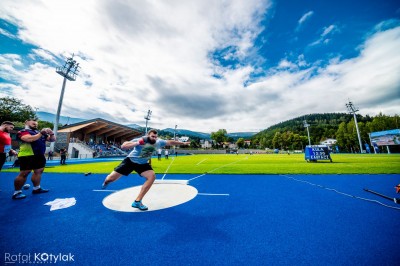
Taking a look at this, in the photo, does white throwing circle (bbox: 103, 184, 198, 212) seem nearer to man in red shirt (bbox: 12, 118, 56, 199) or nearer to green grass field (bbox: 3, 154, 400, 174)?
man in red shirt (bbox: 12, 118, 56, 199)

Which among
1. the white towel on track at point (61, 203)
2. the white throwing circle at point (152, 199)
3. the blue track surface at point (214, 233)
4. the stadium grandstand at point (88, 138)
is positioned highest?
the stadium grandstand at point (88, 138)

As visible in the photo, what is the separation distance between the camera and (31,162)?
513 cm

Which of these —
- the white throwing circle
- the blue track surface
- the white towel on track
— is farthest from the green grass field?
the blue track surface

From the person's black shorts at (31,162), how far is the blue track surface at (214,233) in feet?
3.43

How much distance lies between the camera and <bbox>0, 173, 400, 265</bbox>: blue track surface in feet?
7.24

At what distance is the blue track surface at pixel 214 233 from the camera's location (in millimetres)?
2207

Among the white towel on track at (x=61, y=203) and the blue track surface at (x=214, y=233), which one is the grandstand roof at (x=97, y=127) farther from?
the blue track surface at (x=214, y=233)

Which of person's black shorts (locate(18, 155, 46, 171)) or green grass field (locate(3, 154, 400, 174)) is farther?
green grass field (locate(3, 154, 400, 174))

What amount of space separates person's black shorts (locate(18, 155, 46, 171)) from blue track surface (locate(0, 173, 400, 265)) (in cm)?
105

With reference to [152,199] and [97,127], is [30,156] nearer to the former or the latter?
[152,199]

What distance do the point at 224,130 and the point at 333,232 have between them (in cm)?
11712

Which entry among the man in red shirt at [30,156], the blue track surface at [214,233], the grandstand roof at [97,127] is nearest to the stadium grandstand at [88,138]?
the grandstand roof at [97,127]

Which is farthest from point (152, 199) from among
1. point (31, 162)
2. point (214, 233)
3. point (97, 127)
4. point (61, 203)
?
point (97, 127)

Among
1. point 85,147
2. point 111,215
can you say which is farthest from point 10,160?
point 111,215
